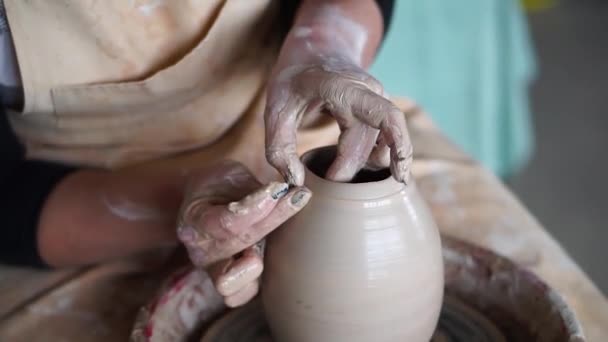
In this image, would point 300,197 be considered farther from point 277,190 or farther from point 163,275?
point 163,275

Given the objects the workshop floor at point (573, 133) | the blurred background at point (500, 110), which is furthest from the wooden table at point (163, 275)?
the workshop floor at point (573, 133)

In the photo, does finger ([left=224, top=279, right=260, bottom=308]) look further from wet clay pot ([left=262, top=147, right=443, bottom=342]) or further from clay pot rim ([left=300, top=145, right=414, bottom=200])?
clay pot rim ([left=300, top=145, right=414, bottom=200])

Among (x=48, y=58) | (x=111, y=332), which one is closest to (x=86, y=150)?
(x=48, y=58)

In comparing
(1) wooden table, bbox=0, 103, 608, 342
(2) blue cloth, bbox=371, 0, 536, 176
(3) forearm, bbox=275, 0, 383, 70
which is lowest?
(2) blue cloth, bbox=371, 0, 536, 176

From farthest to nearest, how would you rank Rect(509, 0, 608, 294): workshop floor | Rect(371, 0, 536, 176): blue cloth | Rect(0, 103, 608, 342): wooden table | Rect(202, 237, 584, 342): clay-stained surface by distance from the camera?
Rect(509, 0, 608, 294): workshop floor < Rect(371, 0, 536, 176): blue cloth < Rect(0, 103, 608, 342): wooden table < Rect(202, 237, 584, 342): clay-stained surface

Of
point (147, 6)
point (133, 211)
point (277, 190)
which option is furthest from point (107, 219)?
point (277, 190)

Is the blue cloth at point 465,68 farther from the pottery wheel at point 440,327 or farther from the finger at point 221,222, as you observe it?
the finger at point 221,222

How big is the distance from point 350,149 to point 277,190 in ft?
0.36

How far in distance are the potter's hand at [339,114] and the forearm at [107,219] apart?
32 centimetres

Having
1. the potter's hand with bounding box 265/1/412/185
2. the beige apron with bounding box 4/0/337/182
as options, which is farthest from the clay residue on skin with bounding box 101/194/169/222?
the potter's hand with bounding box 265/1/412/185

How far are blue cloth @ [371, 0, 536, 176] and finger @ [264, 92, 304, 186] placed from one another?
1.34 metres

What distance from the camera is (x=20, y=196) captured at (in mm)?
1156

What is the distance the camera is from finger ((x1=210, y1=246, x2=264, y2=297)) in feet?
2.75

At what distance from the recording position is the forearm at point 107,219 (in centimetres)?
114
